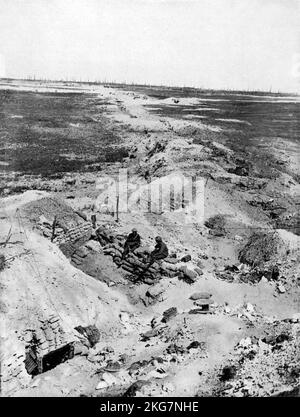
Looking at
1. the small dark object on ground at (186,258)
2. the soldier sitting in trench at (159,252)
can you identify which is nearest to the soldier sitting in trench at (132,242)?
the soldier sitting in trench at (159,252)

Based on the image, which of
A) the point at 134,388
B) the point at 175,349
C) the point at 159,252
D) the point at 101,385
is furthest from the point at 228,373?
the point at 159,252

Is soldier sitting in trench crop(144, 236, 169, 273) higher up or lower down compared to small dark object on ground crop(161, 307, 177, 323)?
higher up

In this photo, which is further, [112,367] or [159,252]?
[159,252]

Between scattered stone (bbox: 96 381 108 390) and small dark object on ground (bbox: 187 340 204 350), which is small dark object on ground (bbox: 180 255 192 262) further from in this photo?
scattered stone (bbox: 96 381 108 390)

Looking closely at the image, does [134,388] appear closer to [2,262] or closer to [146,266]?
[2,262]

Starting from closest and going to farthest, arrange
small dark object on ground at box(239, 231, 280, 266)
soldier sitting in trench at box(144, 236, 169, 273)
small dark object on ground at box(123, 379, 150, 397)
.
A: small dark object on ground at box(123, 379, 150, 397)
soldier sitting in trench at box(144, 236, 169, 273)
small dark object on ground at box(239, 231, 280, 266)

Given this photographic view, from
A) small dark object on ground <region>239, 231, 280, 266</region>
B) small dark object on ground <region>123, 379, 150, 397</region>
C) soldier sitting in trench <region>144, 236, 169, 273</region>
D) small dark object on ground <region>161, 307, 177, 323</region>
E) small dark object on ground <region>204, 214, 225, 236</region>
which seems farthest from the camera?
small dark object on ground <region>204, 214, 225, 236</region>

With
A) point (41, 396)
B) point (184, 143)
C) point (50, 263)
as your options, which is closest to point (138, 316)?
point (50, 263)

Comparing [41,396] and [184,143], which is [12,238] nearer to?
[41,396]

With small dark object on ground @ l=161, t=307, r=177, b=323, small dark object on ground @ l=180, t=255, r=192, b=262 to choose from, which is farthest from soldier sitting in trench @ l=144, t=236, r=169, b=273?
small dark object on ground @ l=161, t=307, r=177, b=323

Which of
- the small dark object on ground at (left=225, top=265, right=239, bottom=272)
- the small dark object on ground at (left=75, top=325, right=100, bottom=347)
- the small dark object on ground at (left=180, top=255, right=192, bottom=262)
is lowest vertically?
the small dark object on ground at (left=75, top=325, right=100, bottom=347)

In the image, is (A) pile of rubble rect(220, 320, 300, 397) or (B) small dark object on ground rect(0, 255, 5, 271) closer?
(A) pile of rubble rect(220, 320, 300, 397)

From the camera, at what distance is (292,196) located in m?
17.7
